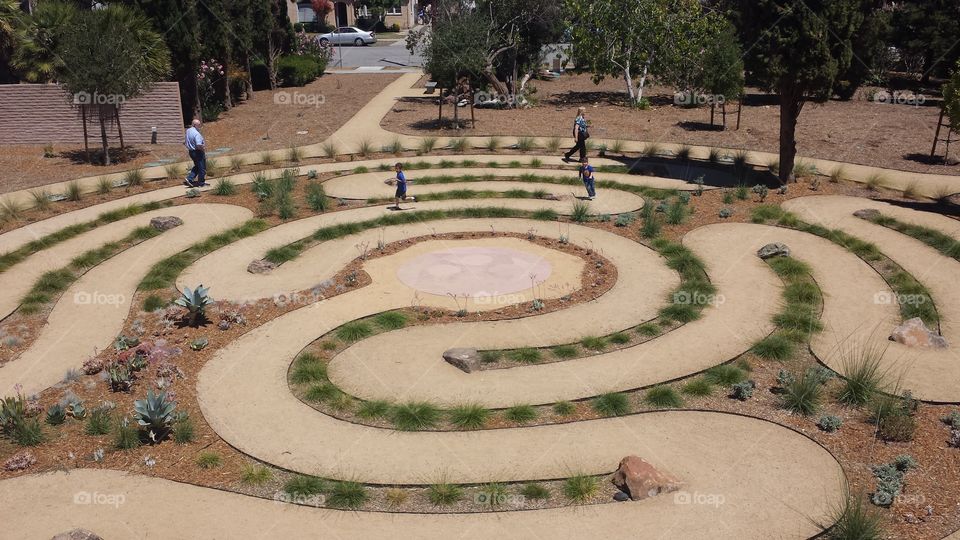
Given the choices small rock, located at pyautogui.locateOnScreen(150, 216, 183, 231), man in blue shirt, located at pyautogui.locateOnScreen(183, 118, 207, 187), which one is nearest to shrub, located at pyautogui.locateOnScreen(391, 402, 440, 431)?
small rock, located at pyautogui.locateOnScreen(150, 216, 183, 231)

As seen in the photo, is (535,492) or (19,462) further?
(19,462)

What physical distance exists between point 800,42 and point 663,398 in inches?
598

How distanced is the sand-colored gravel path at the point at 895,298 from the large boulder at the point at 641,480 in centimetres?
543

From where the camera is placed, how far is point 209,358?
14.9 m

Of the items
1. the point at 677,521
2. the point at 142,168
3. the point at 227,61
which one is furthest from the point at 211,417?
the point at 227,61

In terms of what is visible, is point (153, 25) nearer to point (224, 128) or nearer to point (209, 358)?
point (224, 128)

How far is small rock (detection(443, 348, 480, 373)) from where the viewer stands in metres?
14.4

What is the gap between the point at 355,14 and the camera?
318 feet

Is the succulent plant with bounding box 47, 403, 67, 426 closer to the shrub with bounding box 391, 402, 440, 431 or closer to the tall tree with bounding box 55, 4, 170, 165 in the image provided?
the shrub with bounding box 391, 402, 440, 431

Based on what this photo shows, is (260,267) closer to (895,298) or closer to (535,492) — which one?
(535,492)

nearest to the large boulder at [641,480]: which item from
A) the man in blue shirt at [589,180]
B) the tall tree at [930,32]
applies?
the man in blue shirt at [589,180]

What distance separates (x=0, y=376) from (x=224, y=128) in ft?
81.1

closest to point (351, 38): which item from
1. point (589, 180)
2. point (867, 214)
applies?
point (589, 180)

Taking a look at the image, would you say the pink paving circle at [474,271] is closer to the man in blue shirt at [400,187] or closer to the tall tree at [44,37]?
the man in blue shirt at [400,187]
